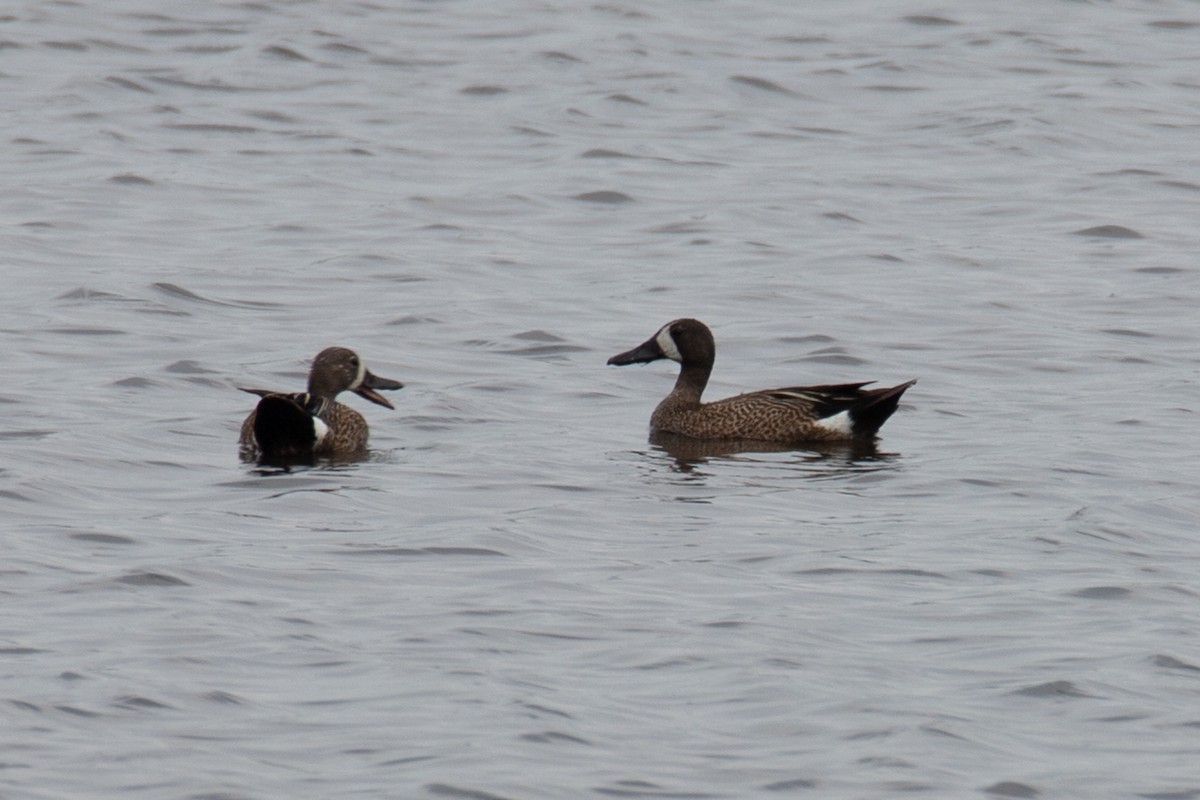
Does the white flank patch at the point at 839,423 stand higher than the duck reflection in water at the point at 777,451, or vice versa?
the white flank patch at the point at 839,423

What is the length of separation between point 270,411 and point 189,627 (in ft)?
10.4

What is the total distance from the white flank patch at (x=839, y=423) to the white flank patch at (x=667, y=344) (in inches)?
49.8

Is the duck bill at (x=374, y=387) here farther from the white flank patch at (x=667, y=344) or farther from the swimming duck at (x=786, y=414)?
the white flank patch at (x=667, y=344)

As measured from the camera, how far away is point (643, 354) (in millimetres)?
13898

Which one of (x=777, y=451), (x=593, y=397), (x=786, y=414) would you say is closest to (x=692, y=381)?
(x=593, y=397)

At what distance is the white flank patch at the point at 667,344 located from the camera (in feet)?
45.4

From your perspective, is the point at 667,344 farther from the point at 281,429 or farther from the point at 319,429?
the point at 281,429

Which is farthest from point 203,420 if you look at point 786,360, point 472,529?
point 786,360

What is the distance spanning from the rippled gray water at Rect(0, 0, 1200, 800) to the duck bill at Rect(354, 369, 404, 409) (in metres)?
0.22

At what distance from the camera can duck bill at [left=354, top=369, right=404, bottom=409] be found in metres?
13.0

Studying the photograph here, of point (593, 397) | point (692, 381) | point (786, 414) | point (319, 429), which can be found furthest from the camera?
point (593, 397)

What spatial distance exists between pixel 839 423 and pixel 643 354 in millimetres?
1494

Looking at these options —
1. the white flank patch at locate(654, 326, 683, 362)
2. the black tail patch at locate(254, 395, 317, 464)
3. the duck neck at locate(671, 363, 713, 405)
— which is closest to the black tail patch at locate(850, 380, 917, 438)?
the duck neck at locate(671, 363, 713, 405)

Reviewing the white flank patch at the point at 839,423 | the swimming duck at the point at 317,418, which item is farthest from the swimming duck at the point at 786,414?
the swimming duck at the point at 317,418
